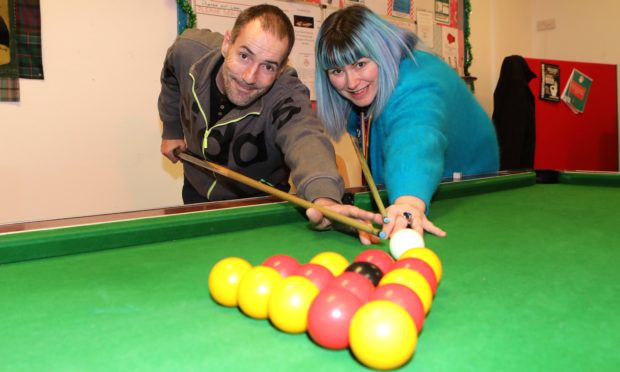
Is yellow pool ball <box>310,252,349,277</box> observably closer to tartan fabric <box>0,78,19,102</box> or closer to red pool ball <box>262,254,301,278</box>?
red pool ball <box>262,254,301,278</box>

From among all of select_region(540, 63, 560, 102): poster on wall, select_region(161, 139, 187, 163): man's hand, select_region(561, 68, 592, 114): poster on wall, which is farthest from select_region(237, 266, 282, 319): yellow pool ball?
select_region(561, 68, 592, 114): poster on wall

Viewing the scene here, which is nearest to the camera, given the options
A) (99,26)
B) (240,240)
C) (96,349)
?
(96,349)

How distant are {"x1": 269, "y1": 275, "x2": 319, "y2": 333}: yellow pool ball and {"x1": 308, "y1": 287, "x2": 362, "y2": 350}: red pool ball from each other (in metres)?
0.02

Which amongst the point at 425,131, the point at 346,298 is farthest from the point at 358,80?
the point at 346,298

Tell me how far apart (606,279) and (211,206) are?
1096 millimetres

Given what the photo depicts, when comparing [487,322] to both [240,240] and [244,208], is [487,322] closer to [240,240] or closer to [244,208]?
[240,240]

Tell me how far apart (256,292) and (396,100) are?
47.7 inches

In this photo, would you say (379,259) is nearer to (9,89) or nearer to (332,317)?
(332,317)

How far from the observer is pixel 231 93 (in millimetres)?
2055

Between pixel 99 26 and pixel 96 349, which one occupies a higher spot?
pixel 99 26

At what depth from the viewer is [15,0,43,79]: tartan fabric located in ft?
8.81

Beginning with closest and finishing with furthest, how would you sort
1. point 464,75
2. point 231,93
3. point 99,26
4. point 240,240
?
point 240,240 < point 231,93 < point 99,26 < point 464,75

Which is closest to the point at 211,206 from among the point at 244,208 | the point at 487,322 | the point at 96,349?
the point at 244,208

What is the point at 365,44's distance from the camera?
1777 millimetres
